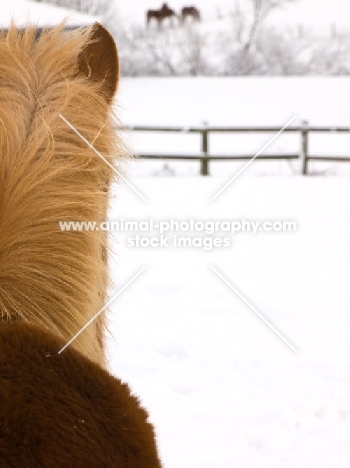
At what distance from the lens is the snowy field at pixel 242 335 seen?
1341 mm

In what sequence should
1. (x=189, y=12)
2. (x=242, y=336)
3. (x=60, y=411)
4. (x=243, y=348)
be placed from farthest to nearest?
(x=189, y=12)
(x=242, y=336)
(x=243, y=348)
(x=60, y=411)

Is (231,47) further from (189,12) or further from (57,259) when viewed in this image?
(57,259)

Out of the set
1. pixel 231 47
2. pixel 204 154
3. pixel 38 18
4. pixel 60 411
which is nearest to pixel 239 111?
pixel 231 47

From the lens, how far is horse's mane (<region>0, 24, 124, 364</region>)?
391mm

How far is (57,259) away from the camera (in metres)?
0.42

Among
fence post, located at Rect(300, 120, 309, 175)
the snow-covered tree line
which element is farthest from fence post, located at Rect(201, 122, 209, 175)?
the snow-covered tree line

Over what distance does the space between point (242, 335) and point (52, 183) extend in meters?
1.68

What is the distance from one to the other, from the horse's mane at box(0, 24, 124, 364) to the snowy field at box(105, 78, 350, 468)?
4.5 inches

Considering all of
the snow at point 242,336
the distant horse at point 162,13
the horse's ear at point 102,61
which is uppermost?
the horse's ear at point 102,61

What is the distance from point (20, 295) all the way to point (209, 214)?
3.18 meters

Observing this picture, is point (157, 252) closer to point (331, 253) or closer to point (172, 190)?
point (331, 253)

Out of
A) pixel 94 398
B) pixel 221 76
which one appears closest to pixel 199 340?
pixel 94 398

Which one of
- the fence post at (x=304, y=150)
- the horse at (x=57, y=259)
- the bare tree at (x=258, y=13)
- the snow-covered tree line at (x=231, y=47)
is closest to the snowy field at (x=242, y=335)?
the horse at (x=57, y=259)

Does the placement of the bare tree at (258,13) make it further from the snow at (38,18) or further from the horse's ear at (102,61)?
→ the horse's ear at (102,61)
